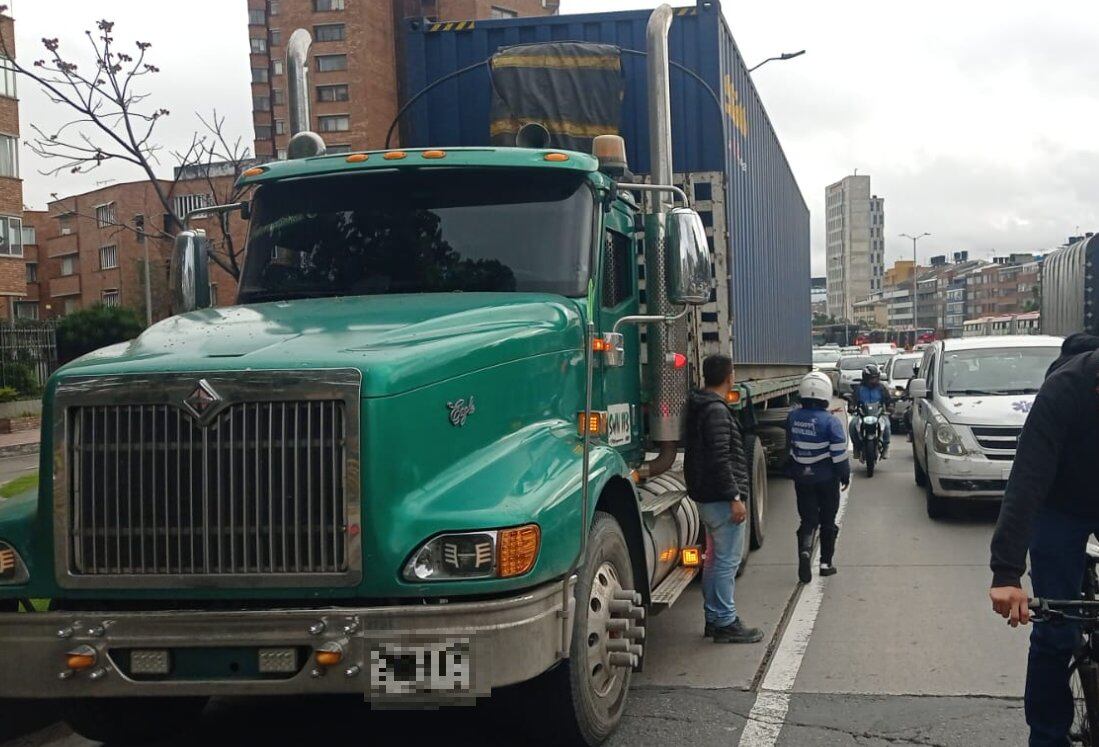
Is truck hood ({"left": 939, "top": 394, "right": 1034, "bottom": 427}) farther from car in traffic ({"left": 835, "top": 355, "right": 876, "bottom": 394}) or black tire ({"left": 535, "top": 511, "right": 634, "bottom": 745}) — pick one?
car in traffic ({"left": 835, "top": 355, "right": 876, "bottom": 394})

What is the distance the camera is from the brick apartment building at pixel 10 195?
35844 mm

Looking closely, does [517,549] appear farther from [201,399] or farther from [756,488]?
[756,488]

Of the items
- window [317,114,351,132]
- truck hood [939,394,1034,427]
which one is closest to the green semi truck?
truck hood [939,394,1034,427]

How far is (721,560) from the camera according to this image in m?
6.90

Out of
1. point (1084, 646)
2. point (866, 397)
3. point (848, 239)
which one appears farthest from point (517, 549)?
point (848, 239)

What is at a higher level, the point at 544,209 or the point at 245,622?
the point at 544,209

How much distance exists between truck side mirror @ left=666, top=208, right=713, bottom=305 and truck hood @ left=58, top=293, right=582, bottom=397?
608mm

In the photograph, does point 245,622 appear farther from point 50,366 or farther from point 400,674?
point 50,366

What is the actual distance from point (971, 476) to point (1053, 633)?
7.53m

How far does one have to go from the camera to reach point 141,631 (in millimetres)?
4125

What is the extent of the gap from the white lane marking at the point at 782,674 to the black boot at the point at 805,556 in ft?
0.24

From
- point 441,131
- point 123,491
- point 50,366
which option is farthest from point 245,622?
point 50,366

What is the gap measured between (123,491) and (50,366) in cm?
3461

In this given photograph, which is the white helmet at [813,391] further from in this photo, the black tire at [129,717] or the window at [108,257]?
the window at [108,257]
